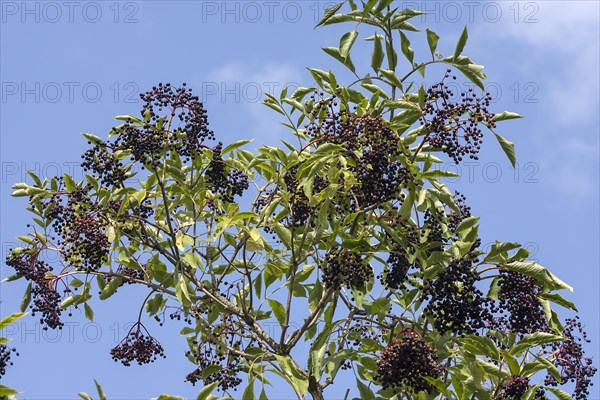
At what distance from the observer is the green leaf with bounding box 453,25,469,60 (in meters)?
7.77

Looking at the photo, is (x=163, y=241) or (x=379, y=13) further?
(x=163, y=241)

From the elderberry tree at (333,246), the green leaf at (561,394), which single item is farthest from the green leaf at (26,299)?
the green leaf at (561,394)

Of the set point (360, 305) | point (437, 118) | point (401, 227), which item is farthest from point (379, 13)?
point (360, 305)

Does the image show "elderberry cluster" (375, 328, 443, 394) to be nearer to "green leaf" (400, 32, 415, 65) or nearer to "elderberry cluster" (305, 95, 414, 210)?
"elderberry cluster" (305, 95, 414, 210)

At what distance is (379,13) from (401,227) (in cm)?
173

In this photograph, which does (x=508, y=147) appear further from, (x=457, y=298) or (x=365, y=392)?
(x=365, y=392)

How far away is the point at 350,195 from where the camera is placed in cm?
794

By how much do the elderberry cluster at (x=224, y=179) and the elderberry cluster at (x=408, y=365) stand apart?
81.3 inches

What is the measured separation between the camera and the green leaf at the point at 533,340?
7.25 meters

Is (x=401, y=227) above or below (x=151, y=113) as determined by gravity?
below

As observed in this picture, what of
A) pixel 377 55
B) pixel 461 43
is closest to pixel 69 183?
pixel 377 55

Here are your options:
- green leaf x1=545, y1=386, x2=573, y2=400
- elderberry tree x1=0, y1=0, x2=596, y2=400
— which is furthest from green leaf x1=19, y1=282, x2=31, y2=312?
green leaf x1=545, y1=386, x2=573, y2=400

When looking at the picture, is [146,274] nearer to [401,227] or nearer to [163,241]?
[163,241]

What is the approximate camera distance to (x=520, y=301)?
7777 millimetres
